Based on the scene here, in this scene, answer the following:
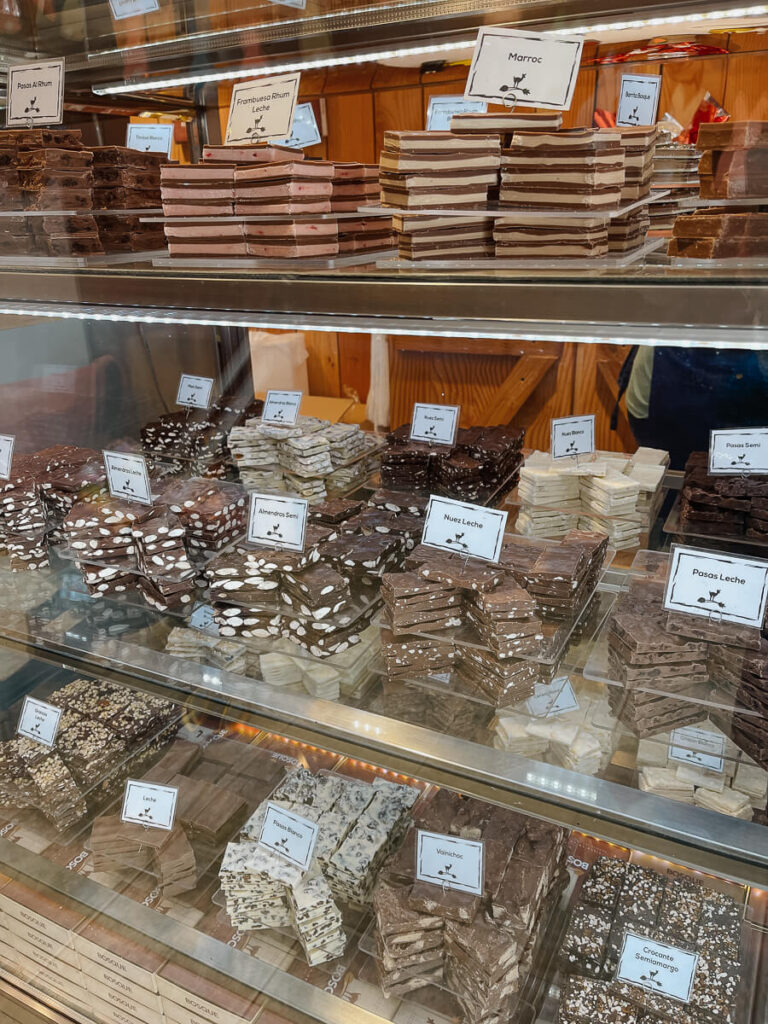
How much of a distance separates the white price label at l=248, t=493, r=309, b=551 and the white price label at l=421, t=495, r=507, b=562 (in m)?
0.36

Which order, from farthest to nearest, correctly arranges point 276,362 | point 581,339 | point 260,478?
1. point 276,362
2. point 260,478
3. point 581,339

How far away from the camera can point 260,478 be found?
261 cm

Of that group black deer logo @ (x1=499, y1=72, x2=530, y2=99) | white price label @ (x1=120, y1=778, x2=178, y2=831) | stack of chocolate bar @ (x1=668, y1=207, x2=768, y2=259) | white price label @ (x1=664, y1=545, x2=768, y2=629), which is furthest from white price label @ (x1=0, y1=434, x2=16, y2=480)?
stack of chocolate bar @ (x1=668, y1=207, x2=768, y2=259)

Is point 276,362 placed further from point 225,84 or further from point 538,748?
point 538,748

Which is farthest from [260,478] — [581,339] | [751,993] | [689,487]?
[751,993]

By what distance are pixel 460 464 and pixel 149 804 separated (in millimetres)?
1473

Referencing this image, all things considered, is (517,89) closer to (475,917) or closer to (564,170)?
(564,170)

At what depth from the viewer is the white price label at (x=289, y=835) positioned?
2.13 metres

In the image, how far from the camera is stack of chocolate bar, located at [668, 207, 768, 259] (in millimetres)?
1126

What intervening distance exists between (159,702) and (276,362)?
139cm

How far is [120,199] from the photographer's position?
204 centimetres

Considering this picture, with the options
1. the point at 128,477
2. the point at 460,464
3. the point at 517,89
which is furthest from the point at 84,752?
the point at 517,89

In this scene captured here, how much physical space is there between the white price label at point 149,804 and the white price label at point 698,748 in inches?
63.5

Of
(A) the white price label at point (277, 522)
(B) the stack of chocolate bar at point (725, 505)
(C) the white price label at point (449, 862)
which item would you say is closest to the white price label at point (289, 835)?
(C) the white price label at point (449, 862)
